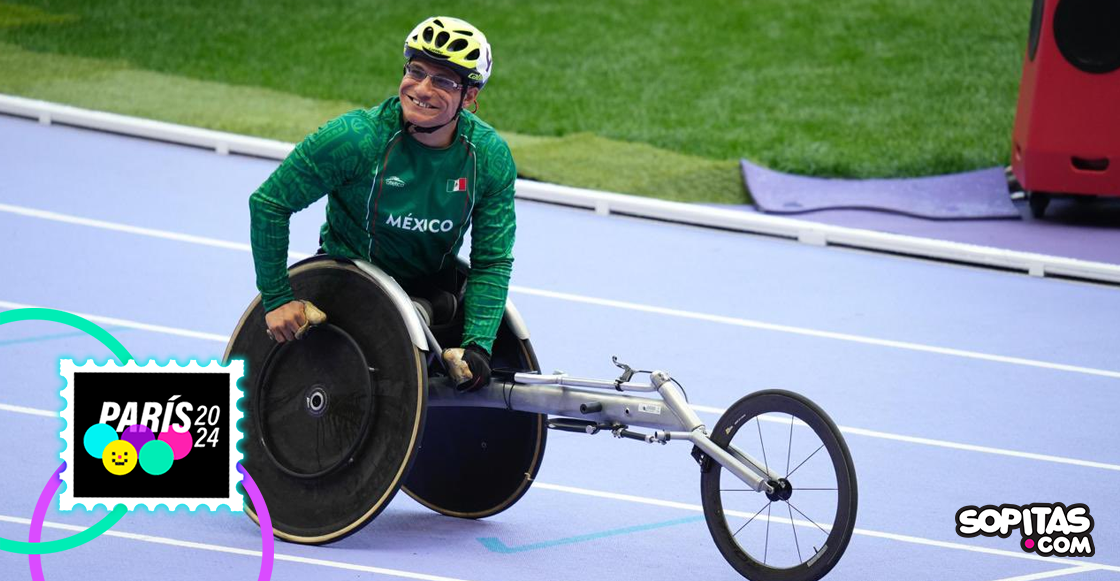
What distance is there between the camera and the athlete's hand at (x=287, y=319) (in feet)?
15.7

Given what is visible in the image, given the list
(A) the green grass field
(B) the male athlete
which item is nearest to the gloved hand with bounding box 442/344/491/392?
(B) the male athlete

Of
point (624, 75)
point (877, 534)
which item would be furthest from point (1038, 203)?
point (877, 534)

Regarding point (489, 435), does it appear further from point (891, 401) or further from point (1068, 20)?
point (1068, 20)

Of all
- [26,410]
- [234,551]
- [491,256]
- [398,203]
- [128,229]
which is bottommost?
[234,551]

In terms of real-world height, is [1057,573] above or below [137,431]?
below

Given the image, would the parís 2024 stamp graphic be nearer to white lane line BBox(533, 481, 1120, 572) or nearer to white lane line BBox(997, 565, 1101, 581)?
white lane line BBox(533, 481, 1120, 572)

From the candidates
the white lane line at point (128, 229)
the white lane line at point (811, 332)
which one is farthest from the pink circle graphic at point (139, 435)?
the white lane line at point (128, 229)

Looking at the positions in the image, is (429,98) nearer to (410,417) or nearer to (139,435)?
(410,417)

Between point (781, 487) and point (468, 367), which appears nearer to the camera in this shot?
point (781, 487)

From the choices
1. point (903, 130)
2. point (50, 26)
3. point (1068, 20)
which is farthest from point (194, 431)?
point (50, 26)

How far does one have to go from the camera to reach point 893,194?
34.2 ft

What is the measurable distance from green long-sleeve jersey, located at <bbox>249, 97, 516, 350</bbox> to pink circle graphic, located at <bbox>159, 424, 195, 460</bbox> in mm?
587

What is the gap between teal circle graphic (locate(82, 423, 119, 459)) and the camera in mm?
4332

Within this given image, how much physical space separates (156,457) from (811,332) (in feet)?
13.8
